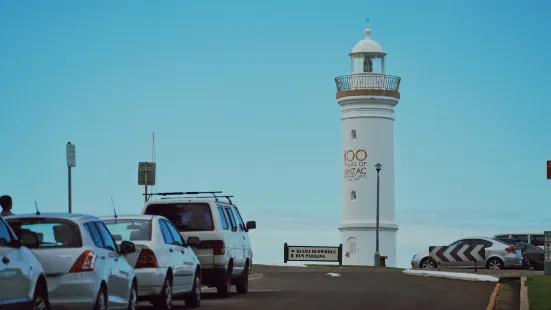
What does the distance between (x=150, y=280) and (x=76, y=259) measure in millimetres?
4086

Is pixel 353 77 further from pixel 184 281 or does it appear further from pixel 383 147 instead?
pixel 184 281

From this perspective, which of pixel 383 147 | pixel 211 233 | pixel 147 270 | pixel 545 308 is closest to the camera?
pixel 147 270

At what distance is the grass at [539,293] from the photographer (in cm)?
2173

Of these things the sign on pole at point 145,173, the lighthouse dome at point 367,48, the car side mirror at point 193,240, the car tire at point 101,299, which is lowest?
the car tire at point 101,299

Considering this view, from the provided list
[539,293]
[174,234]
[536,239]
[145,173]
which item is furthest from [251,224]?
[536,239]

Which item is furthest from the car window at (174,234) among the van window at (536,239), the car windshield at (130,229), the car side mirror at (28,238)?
the van window at (536,239)

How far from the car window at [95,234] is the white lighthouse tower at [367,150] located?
55595mm

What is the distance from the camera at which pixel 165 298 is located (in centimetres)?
1984

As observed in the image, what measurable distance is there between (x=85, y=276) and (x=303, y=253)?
52.3 m

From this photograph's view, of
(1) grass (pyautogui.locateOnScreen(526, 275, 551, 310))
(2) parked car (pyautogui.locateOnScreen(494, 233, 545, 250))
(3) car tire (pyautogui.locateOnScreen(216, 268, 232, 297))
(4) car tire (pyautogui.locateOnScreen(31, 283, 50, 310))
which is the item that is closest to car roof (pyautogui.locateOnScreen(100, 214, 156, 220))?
(3) car tire (pyautogui.locateOnScreen(216, 268, 232, 297))

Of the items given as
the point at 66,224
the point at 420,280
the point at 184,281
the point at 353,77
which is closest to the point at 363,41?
the point at 353,77

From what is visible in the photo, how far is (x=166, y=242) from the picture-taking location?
802 inches

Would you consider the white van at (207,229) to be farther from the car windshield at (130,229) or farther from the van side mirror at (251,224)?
the car windshield at (130,229)

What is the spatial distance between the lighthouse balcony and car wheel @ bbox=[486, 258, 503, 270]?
1078 inches
